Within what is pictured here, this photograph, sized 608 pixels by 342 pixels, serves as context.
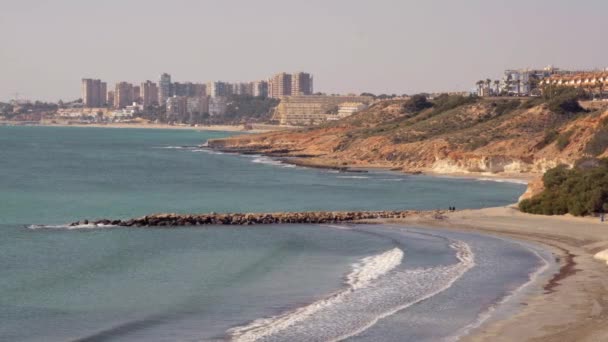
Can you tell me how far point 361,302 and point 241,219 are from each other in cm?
2603

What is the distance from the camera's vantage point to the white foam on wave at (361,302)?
2641 cm

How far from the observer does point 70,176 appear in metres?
98.4

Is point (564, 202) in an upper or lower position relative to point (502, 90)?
lower

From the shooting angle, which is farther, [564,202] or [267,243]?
[564,202]

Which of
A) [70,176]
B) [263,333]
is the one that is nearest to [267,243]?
[263,333]

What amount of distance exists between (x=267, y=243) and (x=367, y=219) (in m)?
12.1

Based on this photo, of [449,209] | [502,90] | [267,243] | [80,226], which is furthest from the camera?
[502,90]

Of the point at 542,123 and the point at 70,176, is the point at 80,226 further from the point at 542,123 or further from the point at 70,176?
the point at 542,123

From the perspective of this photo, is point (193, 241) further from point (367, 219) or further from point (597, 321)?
point (597, 321)

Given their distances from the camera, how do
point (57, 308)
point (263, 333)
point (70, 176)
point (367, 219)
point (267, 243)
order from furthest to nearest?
point (70, 176)
point (367, 219)
point (267, 243)
point (57, 308)
point (263, 333)

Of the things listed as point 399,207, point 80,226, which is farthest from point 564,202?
point 80,226

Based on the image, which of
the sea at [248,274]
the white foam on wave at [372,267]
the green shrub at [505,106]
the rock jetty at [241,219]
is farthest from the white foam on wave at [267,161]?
the white foam on wave at [372,267]

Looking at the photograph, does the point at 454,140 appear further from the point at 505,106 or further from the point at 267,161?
the point at 505,106

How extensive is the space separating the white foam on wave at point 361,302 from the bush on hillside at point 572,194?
14.3 metres
